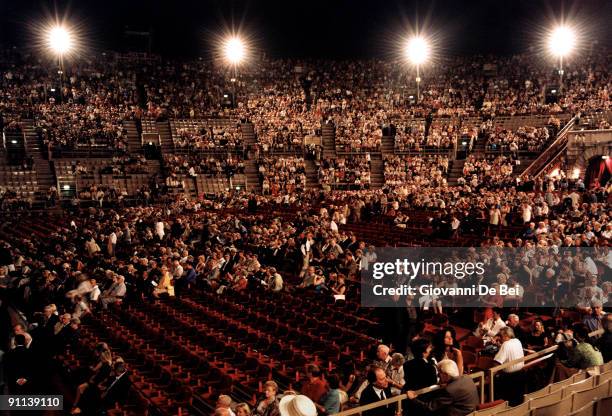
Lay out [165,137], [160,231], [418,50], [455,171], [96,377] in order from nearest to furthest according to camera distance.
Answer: [96,377] < [160,231] < [455,171] < [165,137] < [418,50]

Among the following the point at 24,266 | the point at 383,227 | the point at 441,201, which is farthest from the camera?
the point at 441,201

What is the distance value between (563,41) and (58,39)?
3041cm

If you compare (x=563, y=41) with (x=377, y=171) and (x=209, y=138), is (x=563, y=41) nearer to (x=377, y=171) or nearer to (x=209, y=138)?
(x=377, y=171)

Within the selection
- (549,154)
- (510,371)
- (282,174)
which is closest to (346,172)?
(282,174)

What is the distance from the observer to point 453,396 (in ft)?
14.6

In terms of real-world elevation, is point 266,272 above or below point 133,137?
below

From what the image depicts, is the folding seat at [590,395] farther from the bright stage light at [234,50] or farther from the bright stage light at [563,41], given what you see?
the bright stage light at [234,50]

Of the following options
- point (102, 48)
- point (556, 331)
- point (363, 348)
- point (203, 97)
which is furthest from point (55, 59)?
point (556, 331)

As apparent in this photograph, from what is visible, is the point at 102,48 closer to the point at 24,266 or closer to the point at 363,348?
the point at 24,266

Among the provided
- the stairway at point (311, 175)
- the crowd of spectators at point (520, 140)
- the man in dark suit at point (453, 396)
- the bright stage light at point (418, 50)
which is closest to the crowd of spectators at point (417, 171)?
the crowd of spectators at point (520, 140)

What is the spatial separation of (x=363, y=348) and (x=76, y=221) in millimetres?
15460

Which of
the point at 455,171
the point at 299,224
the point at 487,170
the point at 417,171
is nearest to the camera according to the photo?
the point at 299,224

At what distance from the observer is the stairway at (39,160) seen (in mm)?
25673

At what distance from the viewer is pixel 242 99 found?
35.7 m
